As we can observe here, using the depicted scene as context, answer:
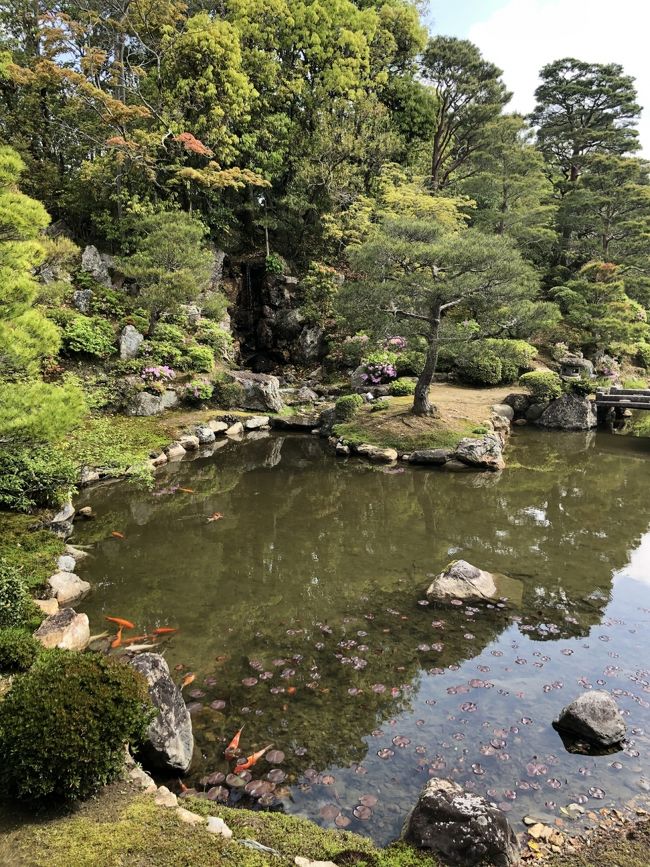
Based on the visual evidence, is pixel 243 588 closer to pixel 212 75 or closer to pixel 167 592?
pixel 167 592

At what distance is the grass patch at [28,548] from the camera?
6.95 m

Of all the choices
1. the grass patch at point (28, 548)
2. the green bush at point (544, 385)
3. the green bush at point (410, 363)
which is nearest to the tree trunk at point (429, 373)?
the green bush at point (410, 363)

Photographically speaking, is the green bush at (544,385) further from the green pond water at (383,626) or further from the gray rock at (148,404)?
the gray rock at (148,404)

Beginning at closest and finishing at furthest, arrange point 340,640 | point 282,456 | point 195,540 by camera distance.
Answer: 1. point 340,640
2. point 195,540
3. point 282,456

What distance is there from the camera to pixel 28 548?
7.49m

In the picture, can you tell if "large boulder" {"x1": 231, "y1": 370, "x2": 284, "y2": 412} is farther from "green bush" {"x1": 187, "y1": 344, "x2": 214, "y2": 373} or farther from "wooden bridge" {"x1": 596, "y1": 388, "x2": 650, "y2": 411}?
"wooden bridge" {"x1": 596, "y1": 388, "x2": 650, "y2": 411}

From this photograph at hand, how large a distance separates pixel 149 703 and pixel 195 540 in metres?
5.32

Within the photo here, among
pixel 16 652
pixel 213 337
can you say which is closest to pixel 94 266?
pixel 213 337

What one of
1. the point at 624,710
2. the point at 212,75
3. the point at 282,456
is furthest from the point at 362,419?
the point at 212,75

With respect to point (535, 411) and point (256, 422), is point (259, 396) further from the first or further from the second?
point (535, 411)

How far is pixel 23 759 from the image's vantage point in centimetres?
342

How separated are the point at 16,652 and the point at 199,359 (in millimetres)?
14465

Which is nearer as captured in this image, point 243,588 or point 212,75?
point 243,588

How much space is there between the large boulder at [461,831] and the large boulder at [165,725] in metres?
2.02
